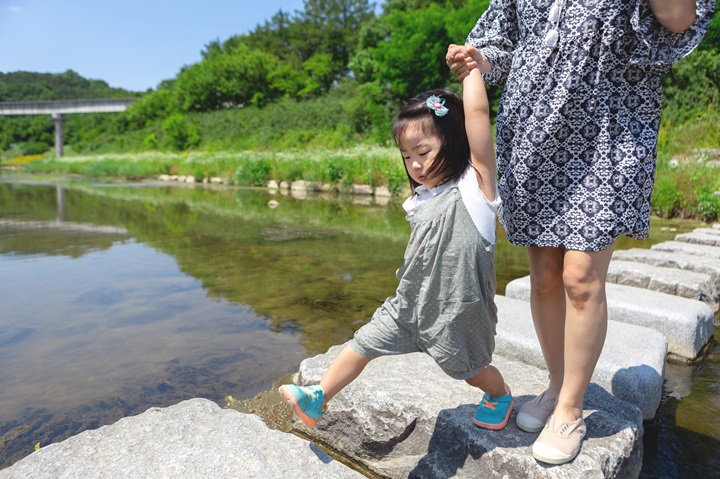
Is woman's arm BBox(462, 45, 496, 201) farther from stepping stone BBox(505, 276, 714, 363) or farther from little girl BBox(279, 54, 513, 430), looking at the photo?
stepping stone BBox(505, 276, 714, 363)

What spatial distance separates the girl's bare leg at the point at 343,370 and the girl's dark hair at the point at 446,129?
0.61 m

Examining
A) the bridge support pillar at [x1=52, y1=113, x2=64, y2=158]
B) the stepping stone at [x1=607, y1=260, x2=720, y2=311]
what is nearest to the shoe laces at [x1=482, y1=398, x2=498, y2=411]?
the stepping stone at [x1=607, y1=260, x2=720, y2=311]

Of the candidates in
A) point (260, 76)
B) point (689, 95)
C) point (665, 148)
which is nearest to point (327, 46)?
point (260, 76)

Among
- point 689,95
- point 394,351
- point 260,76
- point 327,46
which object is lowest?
point 394,351

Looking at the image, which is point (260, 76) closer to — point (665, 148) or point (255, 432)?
point (665, 148)

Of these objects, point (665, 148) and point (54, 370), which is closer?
point (54, 370)

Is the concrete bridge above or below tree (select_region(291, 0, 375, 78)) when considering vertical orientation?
below

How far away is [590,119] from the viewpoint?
1.46 m

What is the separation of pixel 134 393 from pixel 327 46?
36226 mm

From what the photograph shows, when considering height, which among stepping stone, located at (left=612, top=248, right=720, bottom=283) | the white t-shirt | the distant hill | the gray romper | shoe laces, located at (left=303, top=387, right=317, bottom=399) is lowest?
shoe laces, located at (left=303, top=387, right=317, bottom=399)

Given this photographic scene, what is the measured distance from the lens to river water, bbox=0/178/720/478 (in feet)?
7.16

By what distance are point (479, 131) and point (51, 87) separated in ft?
253

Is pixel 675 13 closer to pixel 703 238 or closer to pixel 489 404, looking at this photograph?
pixel 489 404

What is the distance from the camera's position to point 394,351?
1.58 metres
